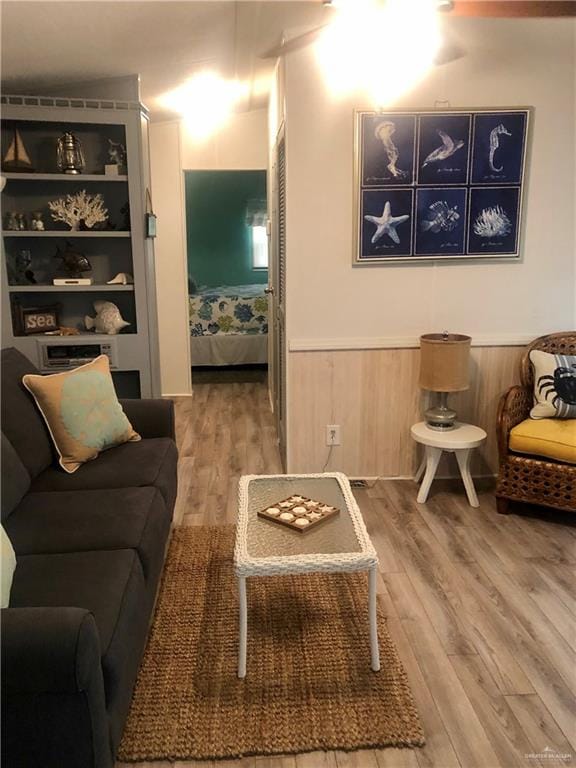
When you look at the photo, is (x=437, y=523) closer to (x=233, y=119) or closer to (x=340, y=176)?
(x=340, y=176)

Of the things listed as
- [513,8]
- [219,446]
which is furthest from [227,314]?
[513,8]

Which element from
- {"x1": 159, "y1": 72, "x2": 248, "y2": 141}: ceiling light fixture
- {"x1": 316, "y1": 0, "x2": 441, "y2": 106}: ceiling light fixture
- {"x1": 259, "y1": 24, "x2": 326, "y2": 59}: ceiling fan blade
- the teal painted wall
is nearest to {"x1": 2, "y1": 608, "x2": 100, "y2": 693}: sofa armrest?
{"x1": 259, "y1": 24, "x2": 326, "y2": 59}: ceiling fan blade

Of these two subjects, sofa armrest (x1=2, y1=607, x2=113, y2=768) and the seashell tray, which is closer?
sofa armrest (x1=2, y1=607, x2=113, y2=768)

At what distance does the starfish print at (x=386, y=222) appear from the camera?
3223 mm

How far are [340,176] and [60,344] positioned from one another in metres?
2.04

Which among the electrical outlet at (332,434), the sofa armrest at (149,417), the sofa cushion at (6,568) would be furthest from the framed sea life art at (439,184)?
the sofa cushion at (6,568)

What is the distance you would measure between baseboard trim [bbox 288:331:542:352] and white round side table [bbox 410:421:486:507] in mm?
481

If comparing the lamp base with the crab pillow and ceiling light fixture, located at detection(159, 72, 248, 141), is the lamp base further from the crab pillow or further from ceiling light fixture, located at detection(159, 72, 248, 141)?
ceiling light fixture, located at detection(159, 72, 248, 141)

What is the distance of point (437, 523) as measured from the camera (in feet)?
9.96

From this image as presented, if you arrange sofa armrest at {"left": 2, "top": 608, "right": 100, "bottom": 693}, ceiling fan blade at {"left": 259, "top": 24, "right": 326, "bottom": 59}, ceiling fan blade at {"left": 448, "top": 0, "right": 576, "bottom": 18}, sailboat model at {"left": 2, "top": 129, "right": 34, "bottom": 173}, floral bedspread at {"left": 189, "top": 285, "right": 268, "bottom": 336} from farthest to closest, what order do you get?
floral bedspread at {"left": 189, "top": 285, "right": 268, "bottom": 336} → sailboat model at {"left": 2, "top": 129, "right": 34, "bottom": 173} → ceiling fan blade at {"left": 259, "top": 24, "right": 326, "bottom": 59} → ceiling fan blade at {"left": 448, "top": 0, "right": 576, "bottom": 18} → sofa armrest at {"left": 2, "top": 608, "right": 100, "bottom": 693}

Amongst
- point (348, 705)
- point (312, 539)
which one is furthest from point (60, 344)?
point (348, 705)

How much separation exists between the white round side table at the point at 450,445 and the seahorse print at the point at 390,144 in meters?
1.39

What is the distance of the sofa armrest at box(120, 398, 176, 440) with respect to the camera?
295 centimetres

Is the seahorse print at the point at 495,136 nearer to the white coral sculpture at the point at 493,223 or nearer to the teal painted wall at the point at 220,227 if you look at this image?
the white coral sculpture at the point at 493,223
